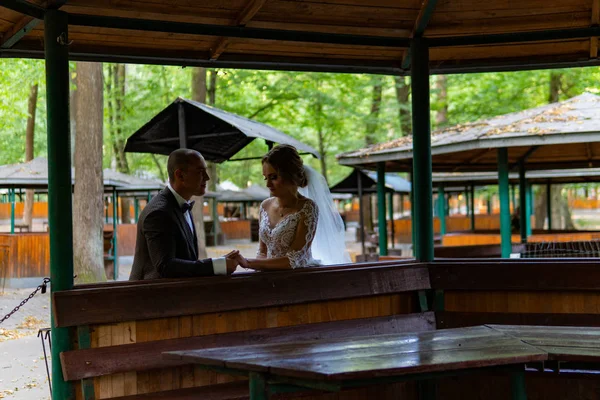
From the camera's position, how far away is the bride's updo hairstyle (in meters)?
5.76

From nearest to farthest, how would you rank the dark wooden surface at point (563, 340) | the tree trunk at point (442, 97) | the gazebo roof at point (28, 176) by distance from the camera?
the dark wooden surface at point (563, 340) → the gazebo roof at point (28, 176) → the tree trunk at point (442, 97)

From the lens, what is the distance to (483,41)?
6.40 m

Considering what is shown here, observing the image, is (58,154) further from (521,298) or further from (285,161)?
(521,298)

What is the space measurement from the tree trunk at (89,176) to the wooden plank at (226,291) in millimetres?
12606

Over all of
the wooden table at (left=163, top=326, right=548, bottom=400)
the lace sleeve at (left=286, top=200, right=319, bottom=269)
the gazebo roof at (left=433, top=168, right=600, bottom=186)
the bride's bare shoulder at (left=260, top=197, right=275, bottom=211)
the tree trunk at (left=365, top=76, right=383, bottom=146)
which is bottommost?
the wooden table at (left=163, top=326, right=548, bottom=400)

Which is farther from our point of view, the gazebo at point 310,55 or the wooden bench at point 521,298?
the wooden bench at point 521,298

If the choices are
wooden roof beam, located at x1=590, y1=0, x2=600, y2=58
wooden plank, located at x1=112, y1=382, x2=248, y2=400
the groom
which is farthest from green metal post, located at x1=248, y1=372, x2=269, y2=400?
wooden roof beam, located at x1=590, y1=0, x2=600, y2=58

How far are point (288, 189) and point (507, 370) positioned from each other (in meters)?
2.16

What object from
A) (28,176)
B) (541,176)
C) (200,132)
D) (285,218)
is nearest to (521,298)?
(285,218)

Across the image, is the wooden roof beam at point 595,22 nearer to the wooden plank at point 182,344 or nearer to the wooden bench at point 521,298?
the wooden bench at point 521,298

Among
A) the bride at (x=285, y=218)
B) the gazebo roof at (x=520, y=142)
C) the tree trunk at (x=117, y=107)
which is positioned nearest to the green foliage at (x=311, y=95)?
the tree trunk at (x=117, y=107)

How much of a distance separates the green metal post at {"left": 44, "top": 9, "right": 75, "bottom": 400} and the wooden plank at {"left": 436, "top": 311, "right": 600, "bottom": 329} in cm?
295

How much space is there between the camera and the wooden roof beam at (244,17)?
5.53 m

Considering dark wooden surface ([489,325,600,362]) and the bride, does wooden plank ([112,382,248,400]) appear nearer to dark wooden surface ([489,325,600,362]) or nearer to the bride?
the bride
